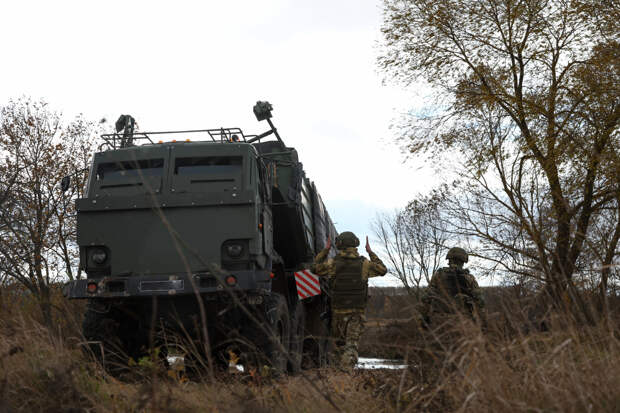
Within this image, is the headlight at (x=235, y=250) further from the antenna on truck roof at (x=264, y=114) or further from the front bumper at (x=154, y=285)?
the antenna on truck roof at (x=264, y=114)

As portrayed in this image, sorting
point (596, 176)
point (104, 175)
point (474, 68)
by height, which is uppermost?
point (474, 68)

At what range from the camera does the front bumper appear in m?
7.23

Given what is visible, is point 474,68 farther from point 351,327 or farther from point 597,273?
point 597,273

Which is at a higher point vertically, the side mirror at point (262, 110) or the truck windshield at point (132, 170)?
the side mirror at point (262, 110)

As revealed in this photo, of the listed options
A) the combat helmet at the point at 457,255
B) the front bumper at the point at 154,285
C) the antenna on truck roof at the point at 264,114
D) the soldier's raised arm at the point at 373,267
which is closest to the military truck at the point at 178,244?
the front bumper at the point at 154,285

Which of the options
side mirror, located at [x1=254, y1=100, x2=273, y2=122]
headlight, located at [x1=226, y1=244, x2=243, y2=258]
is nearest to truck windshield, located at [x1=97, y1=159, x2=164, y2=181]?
headlight, located at [x1=226, y1=244, x2=243, y2=258]

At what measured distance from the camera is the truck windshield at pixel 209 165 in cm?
826

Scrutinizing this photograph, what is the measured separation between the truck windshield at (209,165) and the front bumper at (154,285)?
144 centimetres

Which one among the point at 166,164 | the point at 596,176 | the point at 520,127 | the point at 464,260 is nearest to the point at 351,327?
the point at 464,260

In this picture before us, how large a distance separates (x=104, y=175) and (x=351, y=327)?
3796 millimetres

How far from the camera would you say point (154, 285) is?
7398mm

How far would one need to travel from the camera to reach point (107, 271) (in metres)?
7.88

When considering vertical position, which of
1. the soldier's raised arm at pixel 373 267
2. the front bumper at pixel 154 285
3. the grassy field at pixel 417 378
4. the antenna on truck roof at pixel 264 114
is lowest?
the grassy field at pixel 417 378

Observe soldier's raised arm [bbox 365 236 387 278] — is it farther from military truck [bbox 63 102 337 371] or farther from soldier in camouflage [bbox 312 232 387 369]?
military truck [bbox 63 102 337 371]
